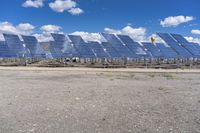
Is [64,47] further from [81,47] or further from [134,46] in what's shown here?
[134,46]

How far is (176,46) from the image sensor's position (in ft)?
168

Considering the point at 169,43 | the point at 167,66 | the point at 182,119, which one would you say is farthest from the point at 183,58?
the point at 182,119

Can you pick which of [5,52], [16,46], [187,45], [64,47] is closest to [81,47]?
[64,47]

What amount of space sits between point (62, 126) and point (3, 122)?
142 cm

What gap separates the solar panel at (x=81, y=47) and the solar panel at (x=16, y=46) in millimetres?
6809

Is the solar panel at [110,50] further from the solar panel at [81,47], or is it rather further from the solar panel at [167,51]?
the solar panel at [167,51]

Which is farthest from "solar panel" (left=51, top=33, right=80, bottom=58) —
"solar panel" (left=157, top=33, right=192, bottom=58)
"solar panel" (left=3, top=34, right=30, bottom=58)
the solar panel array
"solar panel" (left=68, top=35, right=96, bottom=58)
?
"solar panel" (left=157, top=33, right=192, bottom=58)

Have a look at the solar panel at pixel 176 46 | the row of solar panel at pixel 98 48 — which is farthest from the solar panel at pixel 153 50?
the solar panel at pixel 176 46

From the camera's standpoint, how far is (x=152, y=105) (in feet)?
33.5

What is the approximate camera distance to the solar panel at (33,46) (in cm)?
4572

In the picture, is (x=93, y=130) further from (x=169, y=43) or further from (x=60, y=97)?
(x=169, y=43)

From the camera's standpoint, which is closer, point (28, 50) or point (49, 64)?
point (49, 64)

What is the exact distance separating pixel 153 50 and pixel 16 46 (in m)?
20.2

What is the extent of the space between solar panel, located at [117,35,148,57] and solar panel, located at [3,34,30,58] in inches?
574
